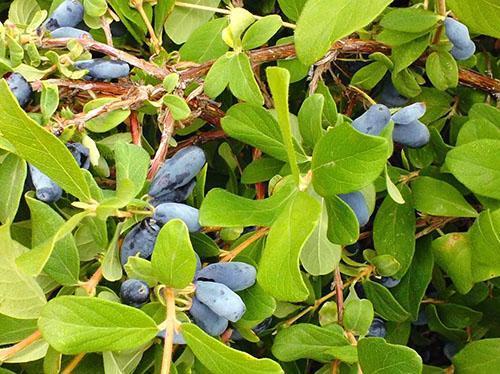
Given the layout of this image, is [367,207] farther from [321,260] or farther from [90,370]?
[90,370]

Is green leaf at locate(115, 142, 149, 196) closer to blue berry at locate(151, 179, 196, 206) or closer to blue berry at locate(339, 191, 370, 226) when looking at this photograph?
blue berry at locate(151, 179, 196, 206)

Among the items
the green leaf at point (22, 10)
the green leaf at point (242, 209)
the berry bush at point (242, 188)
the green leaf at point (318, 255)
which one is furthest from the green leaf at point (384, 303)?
the green leaf at point (22, 10)

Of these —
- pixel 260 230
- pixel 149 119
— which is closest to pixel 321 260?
pixel 260 230

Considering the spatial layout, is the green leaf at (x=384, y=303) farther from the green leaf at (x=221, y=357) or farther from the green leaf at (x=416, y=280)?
the green leaf at (x=221, y=357)

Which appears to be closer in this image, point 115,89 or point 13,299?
point 13,299

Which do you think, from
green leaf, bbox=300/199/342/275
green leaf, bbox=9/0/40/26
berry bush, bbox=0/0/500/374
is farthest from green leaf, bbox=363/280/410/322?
green leaf, bbox=9/0/40/26

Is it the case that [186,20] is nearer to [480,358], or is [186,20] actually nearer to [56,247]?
[56,247]

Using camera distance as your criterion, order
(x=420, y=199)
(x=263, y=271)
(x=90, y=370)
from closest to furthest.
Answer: (x=263, y=271), (x=90, y=370), (x=420, y=199)
